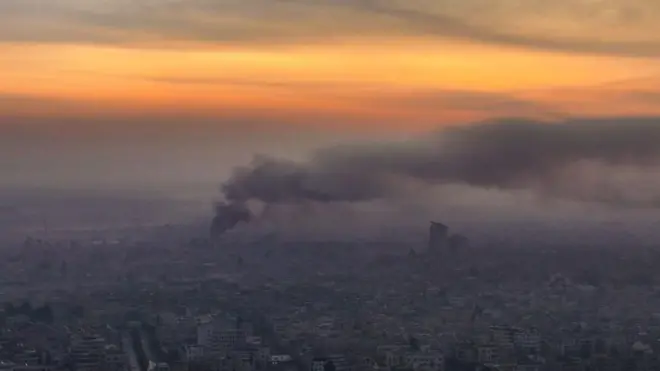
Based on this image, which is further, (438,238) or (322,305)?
(438,238)

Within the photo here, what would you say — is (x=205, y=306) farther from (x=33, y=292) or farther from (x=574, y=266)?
(x=574, y=266)

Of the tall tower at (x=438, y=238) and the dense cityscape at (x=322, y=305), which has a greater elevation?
the tall tower at (x=438, y=238)

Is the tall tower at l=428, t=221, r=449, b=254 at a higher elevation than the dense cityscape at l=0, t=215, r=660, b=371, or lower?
higher

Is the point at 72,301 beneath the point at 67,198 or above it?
beneath

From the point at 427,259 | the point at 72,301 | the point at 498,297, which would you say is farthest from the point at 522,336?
the point at 72,301

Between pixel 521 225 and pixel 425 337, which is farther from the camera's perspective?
pixel 521 225

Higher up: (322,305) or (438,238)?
(438,238)

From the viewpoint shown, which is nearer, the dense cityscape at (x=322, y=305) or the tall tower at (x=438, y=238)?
the dense cityscape at (x=322, y=305)

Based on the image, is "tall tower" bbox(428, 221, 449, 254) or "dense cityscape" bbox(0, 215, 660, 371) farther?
"tall tower" bbox(428, 221, 449, 254)
